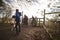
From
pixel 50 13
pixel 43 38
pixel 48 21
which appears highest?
pixel 50 13

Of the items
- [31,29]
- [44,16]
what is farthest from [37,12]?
[31,29]

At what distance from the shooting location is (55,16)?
225cm

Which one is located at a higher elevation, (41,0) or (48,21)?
(41,0)

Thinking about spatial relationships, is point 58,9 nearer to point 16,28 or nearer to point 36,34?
point 36,34

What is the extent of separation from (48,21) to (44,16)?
114 millimetres

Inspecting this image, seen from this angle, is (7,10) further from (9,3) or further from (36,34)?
(36,34)

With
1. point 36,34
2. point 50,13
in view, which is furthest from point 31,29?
point 50,13

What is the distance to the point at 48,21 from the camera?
223 centimetres

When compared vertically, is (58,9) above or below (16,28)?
above

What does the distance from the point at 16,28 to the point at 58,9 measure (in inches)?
32.9

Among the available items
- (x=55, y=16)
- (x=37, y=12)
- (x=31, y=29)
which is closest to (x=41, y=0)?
(x=37, y=12)

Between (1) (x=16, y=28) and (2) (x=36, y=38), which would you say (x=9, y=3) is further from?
(2) (x=36, y=38)

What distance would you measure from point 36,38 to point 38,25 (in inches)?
9.1

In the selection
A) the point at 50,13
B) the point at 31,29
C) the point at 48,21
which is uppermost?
the point at 50,13
